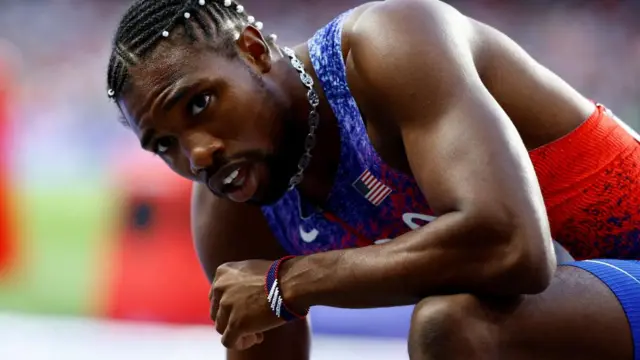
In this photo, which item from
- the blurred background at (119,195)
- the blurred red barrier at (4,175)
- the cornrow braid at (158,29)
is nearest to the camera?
the cornrow braid at (158,29)

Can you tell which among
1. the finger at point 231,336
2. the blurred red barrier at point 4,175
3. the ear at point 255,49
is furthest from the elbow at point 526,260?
the blurred red barrier at point 4,175

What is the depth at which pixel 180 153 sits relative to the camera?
1326 mm

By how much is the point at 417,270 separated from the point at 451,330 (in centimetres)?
9

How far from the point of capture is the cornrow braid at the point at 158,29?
1.30 m

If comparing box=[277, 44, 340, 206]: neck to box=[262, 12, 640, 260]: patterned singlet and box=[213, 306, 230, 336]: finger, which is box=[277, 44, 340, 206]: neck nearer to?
box=[262, 12, 640, 260]: patterned singlet

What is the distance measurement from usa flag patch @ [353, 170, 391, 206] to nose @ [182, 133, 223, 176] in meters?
0.25

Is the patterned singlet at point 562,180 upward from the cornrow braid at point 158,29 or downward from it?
downward

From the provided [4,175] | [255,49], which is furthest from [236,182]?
[4,175]

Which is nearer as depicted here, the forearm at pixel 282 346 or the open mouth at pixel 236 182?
the open mouth at pixel 236 182

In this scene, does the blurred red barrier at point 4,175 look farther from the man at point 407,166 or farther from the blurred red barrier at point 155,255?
the man at point 407,166

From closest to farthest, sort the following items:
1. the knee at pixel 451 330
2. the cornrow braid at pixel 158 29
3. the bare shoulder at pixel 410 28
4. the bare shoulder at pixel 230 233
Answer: the knee at pixel 451 330, the bare shoulder at pixel 410 28, the cornrow braid at pixel 158 29, the bare shoulder at pixel 230 233

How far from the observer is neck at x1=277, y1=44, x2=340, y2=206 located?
4.53 ft

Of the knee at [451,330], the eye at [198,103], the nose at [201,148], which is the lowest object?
the knee at [451,330]

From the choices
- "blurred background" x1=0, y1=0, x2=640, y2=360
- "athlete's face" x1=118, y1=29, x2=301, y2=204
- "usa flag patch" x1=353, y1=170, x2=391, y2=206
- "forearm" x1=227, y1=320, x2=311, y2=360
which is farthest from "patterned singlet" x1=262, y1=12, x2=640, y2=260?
"blurred background" x1=0, y1=0, x2=640, y2=360
